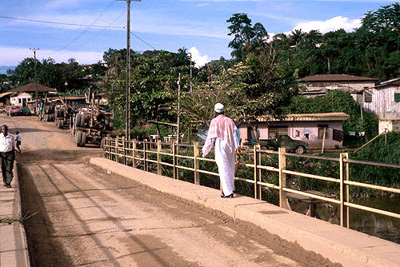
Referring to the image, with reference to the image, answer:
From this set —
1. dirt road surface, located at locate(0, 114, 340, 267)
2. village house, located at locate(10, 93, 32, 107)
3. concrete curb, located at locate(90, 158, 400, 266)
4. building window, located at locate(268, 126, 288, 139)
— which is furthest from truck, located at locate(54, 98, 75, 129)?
concrete curb, located at locate(90, 158, 400, 266)

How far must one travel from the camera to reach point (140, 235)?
6.42m

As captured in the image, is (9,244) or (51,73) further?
(51,73)

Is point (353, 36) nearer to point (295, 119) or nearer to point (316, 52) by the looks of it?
point (316, 52)

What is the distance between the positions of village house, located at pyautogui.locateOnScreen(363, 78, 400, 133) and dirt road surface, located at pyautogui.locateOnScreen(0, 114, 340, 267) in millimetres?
29889

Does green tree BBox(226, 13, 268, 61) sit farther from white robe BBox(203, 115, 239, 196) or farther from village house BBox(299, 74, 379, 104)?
white robe BBox(203, 115, 239, 196)

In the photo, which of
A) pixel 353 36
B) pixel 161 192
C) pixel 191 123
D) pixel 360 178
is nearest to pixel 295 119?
pixel 191 123

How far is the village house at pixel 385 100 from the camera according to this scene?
36.7 metres

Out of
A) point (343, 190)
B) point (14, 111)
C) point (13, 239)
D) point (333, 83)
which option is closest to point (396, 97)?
point (333, 83)

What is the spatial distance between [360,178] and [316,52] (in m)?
46.2

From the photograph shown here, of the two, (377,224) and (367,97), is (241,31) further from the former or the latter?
(377,224)

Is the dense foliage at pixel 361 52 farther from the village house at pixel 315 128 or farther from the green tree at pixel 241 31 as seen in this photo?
the village house at pixel 315 128

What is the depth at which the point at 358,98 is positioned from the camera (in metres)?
43.8

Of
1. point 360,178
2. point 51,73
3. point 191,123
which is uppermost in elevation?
point 51,73

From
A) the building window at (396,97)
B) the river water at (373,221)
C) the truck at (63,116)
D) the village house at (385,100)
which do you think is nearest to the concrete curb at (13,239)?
the river water at (373,221)
